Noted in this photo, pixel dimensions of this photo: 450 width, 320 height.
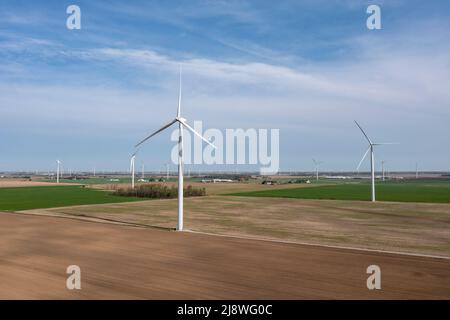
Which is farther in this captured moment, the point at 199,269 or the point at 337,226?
the point at 337,226

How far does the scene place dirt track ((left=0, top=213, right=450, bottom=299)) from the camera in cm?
1265

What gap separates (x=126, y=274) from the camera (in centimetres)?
1486

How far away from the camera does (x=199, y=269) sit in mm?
15570

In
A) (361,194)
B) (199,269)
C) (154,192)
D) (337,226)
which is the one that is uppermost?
(154,192)

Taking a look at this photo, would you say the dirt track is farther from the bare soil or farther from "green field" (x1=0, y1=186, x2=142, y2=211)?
"green field" (x1=0, y1=186, x2=142, y2=211)

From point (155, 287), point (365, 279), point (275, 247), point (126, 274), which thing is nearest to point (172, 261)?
point (126, 274)
